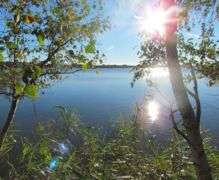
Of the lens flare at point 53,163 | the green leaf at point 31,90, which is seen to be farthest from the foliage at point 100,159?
the green leaf at point 31,90

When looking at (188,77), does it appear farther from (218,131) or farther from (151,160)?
(218,131)

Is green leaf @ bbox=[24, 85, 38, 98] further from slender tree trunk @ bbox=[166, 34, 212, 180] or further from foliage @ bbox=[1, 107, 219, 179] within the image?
foliage @ bbox=[1, 107, 219, 179]

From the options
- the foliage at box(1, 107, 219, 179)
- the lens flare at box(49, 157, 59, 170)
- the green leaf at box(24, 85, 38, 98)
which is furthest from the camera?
the foliage at box(1, 107, 219, 179)

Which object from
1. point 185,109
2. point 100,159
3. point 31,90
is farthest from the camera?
point 100,159

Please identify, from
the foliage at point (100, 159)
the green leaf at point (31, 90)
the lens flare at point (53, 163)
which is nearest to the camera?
the green leaf at point (31, 90)

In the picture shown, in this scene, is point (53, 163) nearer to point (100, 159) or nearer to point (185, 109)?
point (100, 159)

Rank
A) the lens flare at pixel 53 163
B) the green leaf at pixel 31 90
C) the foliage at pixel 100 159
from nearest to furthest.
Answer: the green leaf at pixel 31 90 → the lens flare at pixel 53 163 → the foliage at pixel 100 159

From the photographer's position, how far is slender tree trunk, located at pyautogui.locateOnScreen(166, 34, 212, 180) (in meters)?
5.00

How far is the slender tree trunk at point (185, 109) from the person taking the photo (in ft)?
16.4

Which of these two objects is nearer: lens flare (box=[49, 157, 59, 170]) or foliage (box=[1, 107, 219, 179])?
lens flare (box=[49, 157, 59, 170])

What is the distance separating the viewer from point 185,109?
500 centimetres

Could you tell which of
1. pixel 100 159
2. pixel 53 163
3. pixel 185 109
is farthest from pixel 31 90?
pixel 100 159

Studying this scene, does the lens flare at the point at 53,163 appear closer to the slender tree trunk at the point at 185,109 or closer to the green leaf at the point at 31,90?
the slender tree trunk at the point at 185,109

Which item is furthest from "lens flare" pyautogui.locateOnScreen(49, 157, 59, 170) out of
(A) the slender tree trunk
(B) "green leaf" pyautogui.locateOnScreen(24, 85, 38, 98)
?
(B) "green leaf" pyautogui.locateOnScreen(24, 85, 38, 98)
